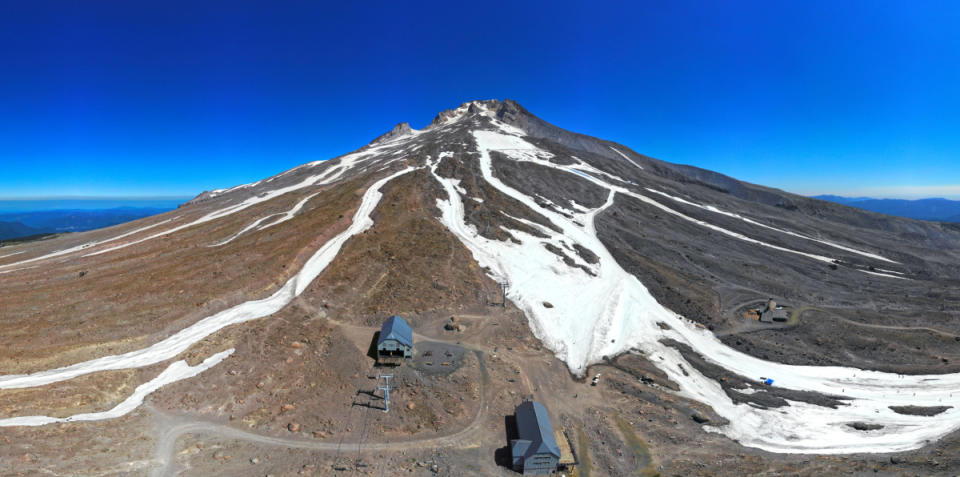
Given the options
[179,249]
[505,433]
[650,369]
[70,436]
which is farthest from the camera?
[179,249]

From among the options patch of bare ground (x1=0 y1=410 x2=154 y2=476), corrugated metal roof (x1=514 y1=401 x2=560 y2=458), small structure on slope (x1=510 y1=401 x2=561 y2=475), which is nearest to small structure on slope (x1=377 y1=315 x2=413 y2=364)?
corrugated metal roof (x1=514 y1=401 x2=560 y2=458)

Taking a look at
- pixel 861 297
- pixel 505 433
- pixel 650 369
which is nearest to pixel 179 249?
pixel 505 433

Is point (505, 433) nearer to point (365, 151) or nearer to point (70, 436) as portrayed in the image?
point (70, 436)

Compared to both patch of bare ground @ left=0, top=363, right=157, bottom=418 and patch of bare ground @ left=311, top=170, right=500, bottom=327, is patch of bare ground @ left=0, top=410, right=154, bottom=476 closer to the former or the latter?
patch of bare ground @ left=0, top=363, right=157, bottom=418

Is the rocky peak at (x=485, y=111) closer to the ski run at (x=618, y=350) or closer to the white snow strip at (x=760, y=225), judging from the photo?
the white snow strip at (x=760, y=225)

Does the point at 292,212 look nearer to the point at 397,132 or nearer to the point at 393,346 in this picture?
the point at 393,346

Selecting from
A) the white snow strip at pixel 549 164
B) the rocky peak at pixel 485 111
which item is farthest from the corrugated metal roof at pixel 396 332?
the rocky peak at pixel 485 111

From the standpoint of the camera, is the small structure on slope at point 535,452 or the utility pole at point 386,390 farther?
the utility pole at point 386,390
